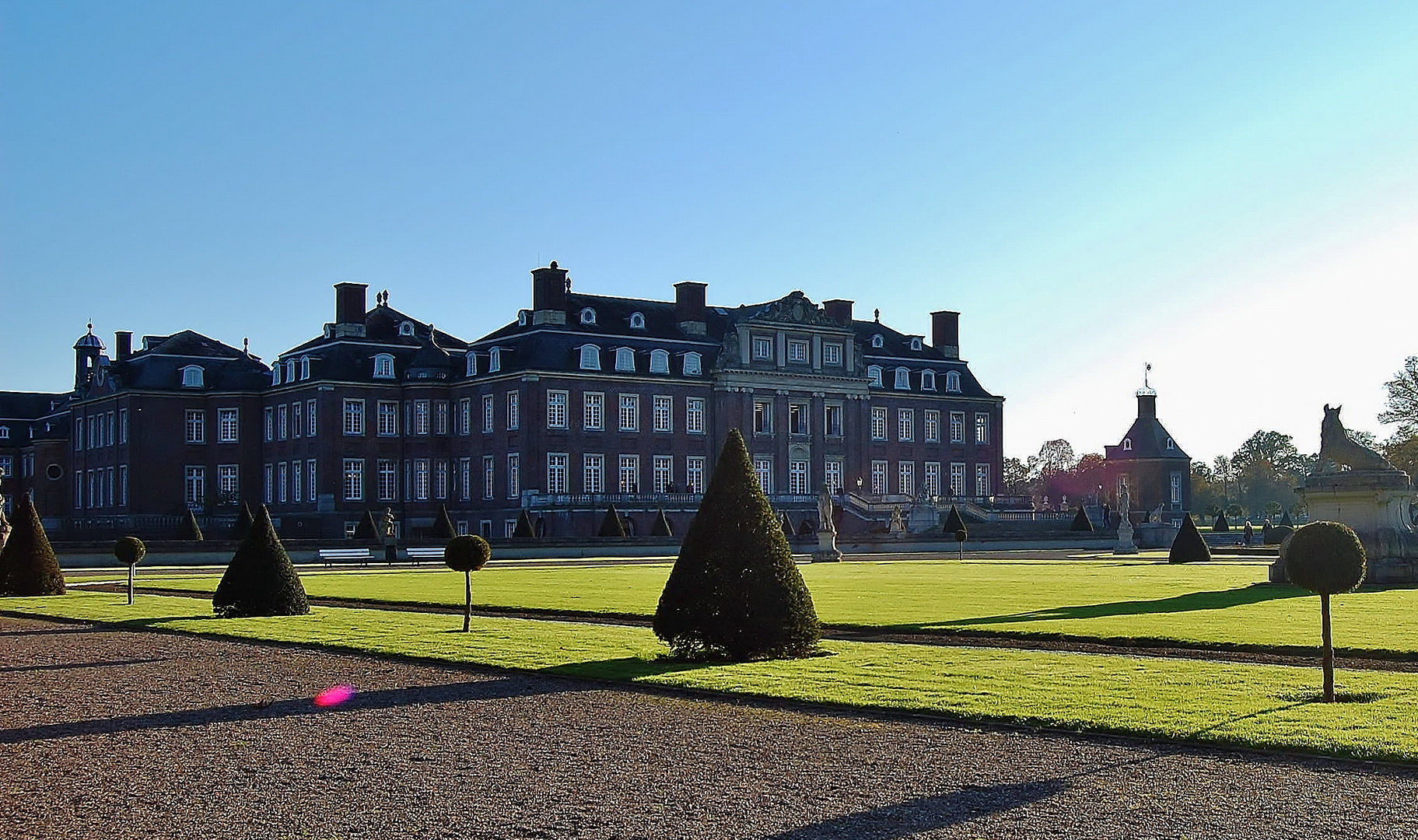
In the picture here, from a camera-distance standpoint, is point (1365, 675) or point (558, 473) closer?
point (1365, 675)

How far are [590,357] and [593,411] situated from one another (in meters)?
2.21

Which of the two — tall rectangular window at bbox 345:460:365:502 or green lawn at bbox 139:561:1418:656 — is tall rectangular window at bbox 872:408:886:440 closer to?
tall rectangular window at bbox 345:460:365:502

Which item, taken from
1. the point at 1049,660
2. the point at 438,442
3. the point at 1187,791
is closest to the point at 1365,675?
the point at 1049,660

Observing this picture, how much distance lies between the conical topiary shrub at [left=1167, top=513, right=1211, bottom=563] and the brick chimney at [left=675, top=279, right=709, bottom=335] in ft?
101

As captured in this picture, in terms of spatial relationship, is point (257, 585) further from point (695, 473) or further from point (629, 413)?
point (695, 473)

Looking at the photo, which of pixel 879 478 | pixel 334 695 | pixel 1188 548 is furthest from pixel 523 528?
pixel 334 695

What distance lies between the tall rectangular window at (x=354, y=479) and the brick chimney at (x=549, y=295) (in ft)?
26.9

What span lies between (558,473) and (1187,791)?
54225 millimetres

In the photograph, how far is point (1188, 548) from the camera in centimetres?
3884

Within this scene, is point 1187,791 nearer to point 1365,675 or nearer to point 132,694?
point 1365,675

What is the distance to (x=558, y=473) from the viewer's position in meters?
Result: 61.3

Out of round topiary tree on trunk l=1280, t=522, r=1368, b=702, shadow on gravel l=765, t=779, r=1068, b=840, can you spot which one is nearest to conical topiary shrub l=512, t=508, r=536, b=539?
round topiary tree on trunk l=1280, t=522, r=1368, b=702

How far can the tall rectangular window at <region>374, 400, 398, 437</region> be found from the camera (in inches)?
2467

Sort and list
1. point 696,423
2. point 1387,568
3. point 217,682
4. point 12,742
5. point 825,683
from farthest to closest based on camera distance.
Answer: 1. point 696,423
2. point 1387,568
3. point 217,682
4. point 825,683
5. point 12,742
